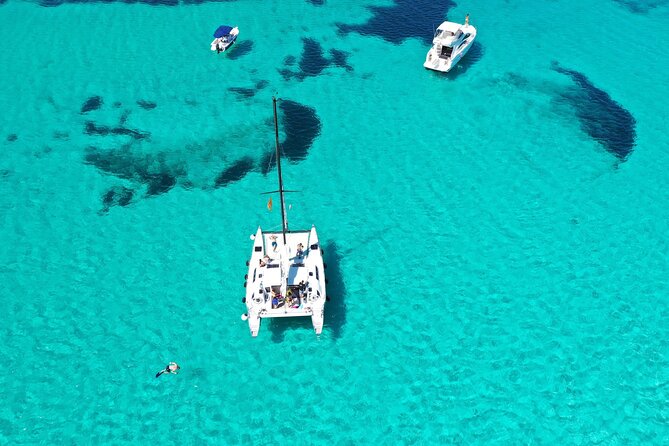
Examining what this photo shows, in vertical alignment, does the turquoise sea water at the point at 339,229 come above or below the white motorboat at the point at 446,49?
below

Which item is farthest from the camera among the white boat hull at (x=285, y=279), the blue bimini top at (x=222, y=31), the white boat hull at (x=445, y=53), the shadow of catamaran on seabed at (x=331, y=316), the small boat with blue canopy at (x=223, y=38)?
the small boat with blue canopy at (x=223, y=38)

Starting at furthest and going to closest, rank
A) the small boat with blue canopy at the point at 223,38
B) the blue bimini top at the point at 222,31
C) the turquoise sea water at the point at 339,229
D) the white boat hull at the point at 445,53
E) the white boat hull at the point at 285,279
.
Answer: the small boat with blue canopy at the point at 223,38, the blue bimini top at the point at 222,31, the white boat hull at the point at 445,53, the white boat hull at the point at 285,279, the turquoise sea water at the point at 339,229

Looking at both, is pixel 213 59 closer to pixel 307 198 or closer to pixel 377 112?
pixel 377 112

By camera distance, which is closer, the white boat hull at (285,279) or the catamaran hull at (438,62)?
the white boat hull at (285,279)

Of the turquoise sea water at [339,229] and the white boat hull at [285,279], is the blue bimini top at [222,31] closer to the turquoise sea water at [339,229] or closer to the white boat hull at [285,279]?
the turquoise sea water at [339,229]

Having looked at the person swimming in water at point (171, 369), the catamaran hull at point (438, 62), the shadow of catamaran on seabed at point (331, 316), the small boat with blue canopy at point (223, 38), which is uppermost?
the catamaran hull at point (438, 62)

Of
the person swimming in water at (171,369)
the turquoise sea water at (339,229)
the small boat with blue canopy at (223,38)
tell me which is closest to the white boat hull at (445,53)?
the turquoise sea water at (339,229)
